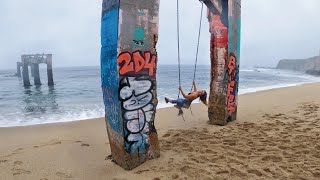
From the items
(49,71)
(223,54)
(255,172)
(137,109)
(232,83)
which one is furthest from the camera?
(49,71)

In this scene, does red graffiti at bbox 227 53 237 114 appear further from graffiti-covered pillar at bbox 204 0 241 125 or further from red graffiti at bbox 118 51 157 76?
red graffiti at bbox 118 51 157 76

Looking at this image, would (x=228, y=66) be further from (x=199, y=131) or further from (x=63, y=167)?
(x=63, y=167)

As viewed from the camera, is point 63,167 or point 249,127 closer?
point 63,167

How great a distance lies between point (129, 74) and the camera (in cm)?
482

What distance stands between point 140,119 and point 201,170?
1.39m

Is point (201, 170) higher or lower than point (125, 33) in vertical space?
lower

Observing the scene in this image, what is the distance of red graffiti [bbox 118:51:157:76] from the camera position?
4.70m

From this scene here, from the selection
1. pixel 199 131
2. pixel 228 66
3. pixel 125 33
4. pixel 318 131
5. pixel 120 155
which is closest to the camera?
pixel 125 33

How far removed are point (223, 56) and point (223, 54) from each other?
0.19 feet

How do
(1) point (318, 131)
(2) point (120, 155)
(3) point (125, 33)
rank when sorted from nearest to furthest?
(3) point (125, 33), (2) point (120, 155), (1) point (318, 131)

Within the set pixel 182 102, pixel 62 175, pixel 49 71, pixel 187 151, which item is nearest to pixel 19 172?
pixel 62 175

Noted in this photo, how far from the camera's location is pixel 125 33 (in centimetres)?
470

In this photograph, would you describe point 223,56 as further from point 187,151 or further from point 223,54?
point 187,151

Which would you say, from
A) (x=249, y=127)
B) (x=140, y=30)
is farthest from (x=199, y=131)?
(x=140, y=30)
